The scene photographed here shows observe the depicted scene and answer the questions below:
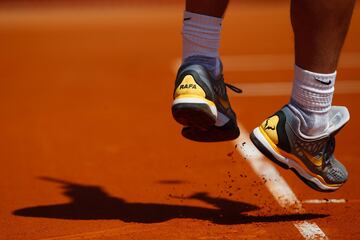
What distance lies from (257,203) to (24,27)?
9809 mm

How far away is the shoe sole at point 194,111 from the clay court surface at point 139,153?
50 centimetres

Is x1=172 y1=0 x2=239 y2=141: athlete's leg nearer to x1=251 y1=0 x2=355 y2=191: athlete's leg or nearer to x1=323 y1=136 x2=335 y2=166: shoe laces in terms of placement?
x1=251 y1=0 x2=355 y2=191: athlete's leg

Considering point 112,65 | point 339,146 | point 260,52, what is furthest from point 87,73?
point 339,146

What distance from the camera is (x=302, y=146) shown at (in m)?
3.71

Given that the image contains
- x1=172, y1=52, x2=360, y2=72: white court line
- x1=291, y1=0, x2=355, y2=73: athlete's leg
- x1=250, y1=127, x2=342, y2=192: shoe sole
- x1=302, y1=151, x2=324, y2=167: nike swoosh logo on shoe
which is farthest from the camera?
x1=172, y1=52, x2=360, y2=72: white court line

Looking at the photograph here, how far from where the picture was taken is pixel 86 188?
4777 mm

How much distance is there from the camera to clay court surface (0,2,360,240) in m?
3.93

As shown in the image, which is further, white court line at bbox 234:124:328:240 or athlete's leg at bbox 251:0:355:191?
white court line at bbox 234:124:328:240

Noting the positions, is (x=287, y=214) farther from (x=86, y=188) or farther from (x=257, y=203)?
(x=86, y=188)

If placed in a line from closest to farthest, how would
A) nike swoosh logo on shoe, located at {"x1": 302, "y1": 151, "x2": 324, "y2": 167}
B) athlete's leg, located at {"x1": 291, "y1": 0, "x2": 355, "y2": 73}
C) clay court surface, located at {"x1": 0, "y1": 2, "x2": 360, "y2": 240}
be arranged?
athlete's leg, located at {"x1": 291, "y1": 0, "x2": 355, "y2": 73}
nike swoosh logo on shoe, located at {"x1": 302, "y1": 151, "x2": 324, "y2": 167}
clay court surface, located at {"x1": 0, "y1": 2, "x2": 360, "y2": 240}

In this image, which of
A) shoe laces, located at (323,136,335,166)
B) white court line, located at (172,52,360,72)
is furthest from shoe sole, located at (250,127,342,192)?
white court line, located at (172,52,360,72)

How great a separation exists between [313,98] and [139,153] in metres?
2.22

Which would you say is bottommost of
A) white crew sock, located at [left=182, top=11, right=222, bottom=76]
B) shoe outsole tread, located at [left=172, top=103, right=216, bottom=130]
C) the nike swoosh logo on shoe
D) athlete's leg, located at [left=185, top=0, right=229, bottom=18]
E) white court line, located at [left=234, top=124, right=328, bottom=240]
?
white court line, located at [left=234, top=124, right=328, bottom=240]

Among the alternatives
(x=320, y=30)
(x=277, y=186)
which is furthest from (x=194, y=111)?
(x=277, y=186)
